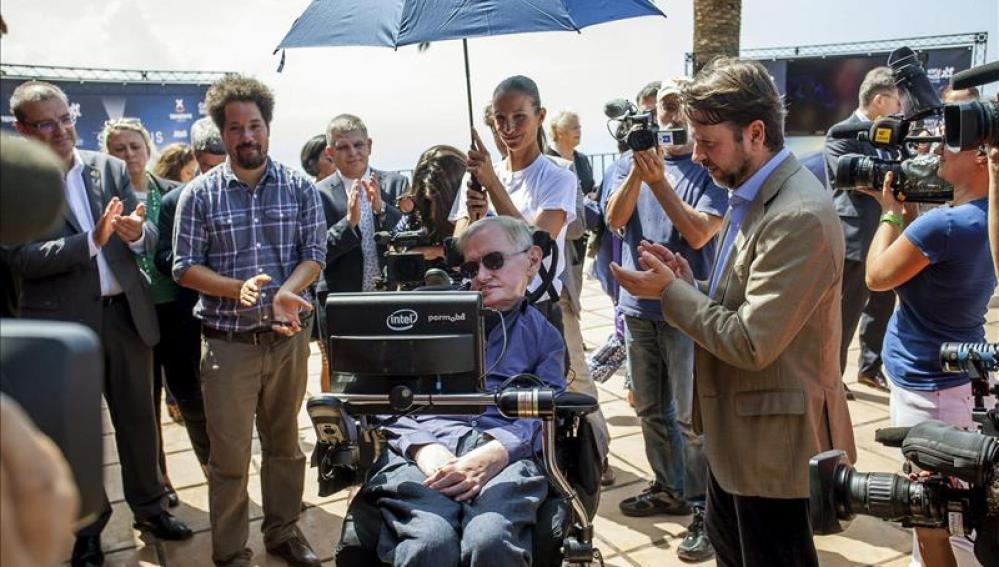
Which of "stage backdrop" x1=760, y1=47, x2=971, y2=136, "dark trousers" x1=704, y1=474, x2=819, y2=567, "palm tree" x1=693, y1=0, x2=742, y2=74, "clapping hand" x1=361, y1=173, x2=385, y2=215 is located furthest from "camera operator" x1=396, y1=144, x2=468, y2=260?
"stage backdrop" x1=760, y1=47, x2=971, y2=136

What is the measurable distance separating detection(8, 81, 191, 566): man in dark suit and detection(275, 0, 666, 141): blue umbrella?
Result: 1008mm

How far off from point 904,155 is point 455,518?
2011 mm

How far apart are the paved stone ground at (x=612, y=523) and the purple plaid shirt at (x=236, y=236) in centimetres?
75

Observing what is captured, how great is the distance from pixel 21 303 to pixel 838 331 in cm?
314

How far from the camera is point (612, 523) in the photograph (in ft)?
12.2

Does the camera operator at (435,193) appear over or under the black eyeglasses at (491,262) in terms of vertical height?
over

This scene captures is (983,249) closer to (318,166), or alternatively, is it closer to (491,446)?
(491,446)

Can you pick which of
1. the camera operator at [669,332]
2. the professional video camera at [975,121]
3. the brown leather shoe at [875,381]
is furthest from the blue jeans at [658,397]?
the brown leather shoe at [875,381]

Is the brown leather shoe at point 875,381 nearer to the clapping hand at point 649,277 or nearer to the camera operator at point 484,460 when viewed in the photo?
the camera operator at point 484,460

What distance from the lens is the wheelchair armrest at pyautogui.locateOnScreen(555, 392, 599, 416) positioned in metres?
2.28

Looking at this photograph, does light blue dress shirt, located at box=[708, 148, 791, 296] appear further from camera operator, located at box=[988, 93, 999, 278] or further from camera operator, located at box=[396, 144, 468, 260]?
camera operator, located at box=[396, 144, 468, 260]

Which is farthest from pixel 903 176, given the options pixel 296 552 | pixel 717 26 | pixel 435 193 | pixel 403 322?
pixel 717 26

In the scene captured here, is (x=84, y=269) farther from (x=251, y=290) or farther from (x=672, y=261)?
(x=672, y=261)

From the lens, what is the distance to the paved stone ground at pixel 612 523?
134 inches
